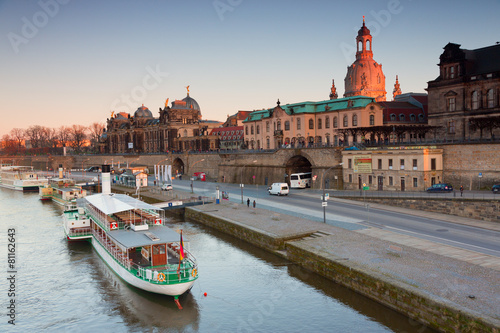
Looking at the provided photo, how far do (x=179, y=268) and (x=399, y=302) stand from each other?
517 inches

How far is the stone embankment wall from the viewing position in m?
38.4

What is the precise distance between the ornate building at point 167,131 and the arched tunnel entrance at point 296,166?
2090 inches

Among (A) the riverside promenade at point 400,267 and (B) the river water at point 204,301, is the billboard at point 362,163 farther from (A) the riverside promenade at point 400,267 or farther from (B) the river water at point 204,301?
(B) the river water at point 204,301

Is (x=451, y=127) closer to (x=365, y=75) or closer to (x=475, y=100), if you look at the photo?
(x=475, y=100)

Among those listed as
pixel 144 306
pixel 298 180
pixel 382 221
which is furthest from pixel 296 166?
pixel 144 306

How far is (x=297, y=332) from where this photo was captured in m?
21.1

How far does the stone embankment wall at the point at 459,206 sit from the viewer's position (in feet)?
126

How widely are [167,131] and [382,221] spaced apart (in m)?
106

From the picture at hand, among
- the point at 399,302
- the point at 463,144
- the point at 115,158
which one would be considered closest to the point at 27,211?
the point at 399,302

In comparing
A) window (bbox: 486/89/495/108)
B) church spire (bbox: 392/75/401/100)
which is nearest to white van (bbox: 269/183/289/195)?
window (bbox: 486/89/495/108)

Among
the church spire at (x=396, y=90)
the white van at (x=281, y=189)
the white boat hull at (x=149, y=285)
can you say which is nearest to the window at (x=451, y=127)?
the white van at (x=281, y=189)

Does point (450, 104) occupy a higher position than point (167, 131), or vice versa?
point (167, 131)

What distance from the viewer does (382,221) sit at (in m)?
39.4

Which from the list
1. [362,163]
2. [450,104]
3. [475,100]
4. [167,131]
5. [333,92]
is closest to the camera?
[362,163]
